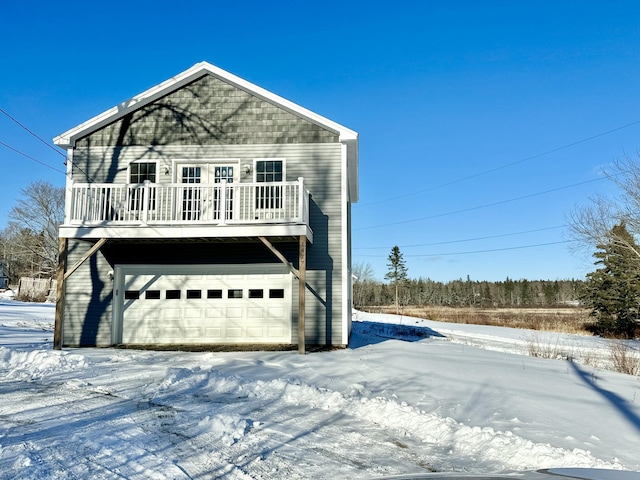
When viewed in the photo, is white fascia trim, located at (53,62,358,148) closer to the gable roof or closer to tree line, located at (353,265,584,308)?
the gable roof

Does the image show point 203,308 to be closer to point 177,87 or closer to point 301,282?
point 301,282

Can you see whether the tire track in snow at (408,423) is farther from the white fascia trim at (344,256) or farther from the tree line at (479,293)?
the tree line at (479,293)

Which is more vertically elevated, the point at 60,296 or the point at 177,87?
the point at 177,87

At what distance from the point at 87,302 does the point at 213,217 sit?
169 inches

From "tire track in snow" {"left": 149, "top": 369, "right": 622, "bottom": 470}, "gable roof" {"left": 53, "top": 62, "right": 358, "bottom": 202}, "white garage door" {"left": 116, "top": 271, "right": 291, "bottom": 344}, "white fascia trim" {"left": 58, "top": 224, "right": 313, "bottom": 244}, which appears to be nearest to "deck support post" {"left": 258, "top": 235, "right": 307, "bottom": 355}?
"white fascia trim" {"left": 58, "top": 224, "right": 313, "bottom": 244}

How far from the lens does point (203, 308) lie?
13.4 metres

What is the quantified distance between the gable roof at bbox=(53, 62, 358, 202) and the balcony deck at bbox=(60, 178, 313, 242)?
2.09 meters

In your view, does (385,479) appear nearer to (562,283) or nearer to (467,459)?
(467,459)

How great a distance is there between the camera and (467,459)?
4773 millimetres

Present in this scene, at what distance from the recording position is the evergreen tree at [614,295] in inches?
1098

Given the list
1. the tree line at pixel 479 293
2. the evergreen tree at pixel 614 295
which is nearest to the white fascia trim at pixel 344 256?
the evergreen tree at pixel 614 295

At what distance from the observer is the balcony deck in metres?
11.8

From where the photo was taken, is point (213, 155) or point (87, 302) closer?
point (87, 302)

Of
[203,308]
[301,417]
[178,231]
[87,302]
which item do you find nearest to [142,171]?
[178,231]
